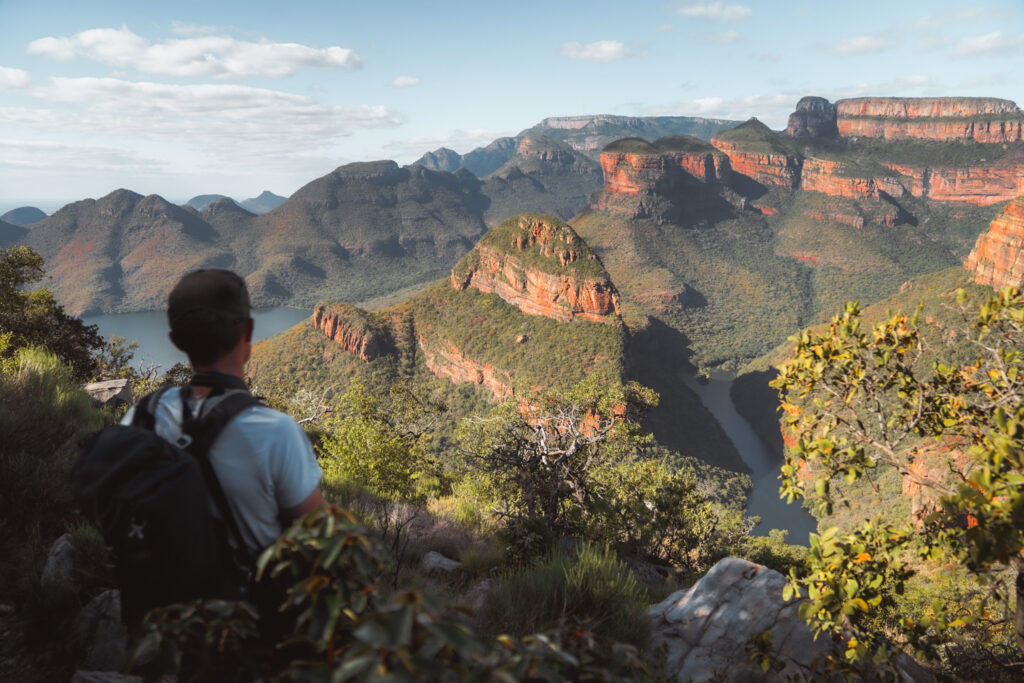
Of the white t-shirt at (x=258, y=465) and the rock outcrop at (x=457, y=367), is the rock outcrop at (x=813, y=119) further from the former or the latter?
the white t-shirt at (x=258, y=465)

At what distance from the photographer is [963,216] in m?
115

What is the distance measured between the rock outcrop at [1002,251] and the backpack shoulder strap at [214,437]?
62176 mm

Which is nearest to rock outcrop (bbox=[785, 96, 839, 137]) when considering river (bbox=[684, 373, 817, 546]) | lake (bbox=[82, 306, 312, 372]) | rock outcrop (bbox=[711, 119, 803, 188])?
rock outcrop (bbox=[711, 119, 803, 188])

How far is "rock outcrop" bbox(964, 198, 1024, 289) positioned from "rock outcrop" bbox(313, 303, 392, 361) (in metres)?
61.1

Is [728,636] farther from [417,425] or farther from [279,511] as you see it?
[417,425]

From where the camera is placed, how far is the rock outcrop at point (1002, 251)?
153 feet

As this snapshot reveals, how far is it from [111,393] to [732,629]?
1031cm

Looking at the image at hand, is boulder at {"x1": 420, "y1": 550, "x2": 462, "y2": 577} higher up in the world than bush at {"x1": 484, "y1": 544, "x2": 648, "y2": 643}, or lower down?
lower down

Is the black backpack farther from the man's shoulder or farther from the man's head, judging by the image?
the man's head

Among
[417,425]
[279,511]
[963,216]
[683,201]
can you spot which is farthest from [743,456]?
[963,216]

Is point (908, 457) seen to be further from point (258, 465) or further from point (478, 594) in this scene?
point (258, 465)

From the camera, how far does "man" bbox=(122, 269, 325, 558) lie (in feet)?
5.67

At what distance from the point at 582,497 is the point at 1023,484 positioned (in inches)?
277

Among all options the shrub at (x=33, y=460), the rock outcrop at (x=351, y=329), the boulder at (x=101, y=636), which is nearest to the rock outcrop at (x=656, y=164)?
the rock outcrop at (x=351, y=329)
